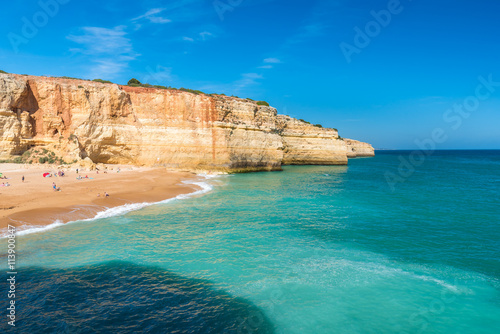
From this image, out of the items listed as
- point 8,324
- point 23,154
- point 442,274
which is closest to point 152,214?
point 8,324

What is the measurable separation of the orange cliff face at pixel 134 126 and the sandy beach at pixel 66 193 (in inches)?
193

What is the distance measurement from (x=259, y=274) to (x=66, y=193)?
13694 millimetres

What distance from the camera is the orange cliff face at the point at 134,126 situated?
25.8 metres

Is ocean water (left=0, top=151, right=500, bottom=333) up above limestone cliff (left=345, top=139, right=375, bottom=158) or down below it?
below

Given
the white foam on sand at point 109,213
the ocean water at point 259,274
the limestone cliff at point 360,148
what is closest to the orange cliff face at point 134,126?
the white foam on sand at point 109,213

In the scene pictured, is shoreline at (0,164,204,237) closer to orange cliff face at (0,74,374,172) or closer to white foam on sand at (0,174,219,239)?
white foam on sand at (0,174,219,239)

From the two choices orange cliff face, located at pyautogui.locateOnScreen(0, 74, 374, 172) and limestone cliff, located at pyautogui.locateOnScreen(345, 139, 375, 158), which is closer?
orange cliff face, located at pyautogui.locateOnScreen(0, 74, 374, 172)

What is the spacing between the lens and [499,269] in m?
8.20

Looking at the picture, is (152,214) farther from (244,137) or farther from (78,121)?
(244,137)

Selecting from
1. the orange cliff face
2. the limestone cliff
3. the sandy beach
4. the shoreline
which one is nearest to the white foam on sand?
the shoreline

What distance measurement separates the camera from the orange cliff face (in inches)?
1017

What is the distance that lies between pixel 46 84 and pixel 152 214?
904 inches

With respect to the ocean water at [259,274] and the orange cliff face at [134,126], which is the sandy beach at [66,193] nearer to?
the ocean water at [259,274]

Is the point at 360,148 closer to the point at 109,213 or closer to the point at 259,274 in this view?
the point at 109,213
